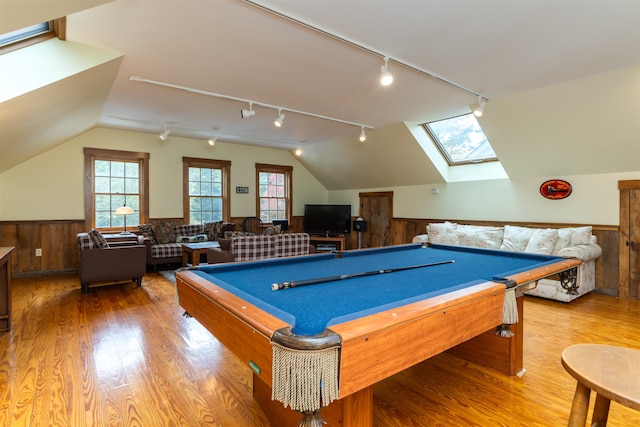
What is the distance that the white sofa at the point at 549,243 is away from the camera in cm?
391

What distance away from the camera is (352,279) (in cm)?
192

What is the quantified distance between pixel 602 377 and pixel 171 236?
6307 millimetres

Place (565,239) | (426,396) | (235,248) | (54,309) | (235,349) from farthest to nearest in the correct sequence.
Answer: (565,239), (235,248), (54,309), (426,396), (235,349)

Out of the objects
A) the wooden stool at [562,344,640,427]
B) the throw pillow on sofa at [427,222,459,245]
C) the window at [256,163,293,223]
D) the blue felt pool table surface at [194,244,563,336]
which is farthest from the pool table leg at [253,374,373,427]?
the window at [256,163,293,223]

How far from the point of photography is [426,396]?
2074mm

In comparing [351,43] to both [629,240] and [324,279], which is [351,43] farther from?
[629,240]

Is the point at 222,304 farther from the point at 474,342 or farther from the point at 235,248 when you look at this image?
the point at 235,248

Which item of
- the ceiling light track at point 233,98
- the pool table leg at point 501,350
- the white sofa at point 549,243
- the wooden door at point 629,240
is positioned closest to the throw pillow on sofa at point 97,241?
the ceiling light track at point 233,98

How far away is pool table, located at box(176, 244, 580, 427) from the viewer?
3.14 ft

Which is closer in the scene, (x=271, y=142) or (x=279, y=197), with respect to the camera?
(x=271, y=142)

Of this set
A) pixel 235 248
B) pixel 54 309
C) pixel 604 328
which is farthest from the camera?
pixel 235 248

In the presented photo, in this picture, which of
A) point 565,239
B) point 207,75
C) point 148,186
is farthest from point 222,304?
point 148,186

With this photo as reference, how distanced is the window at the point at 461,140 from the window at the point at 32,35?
196 inches

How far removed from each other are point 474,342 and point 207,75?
3.57 metres
